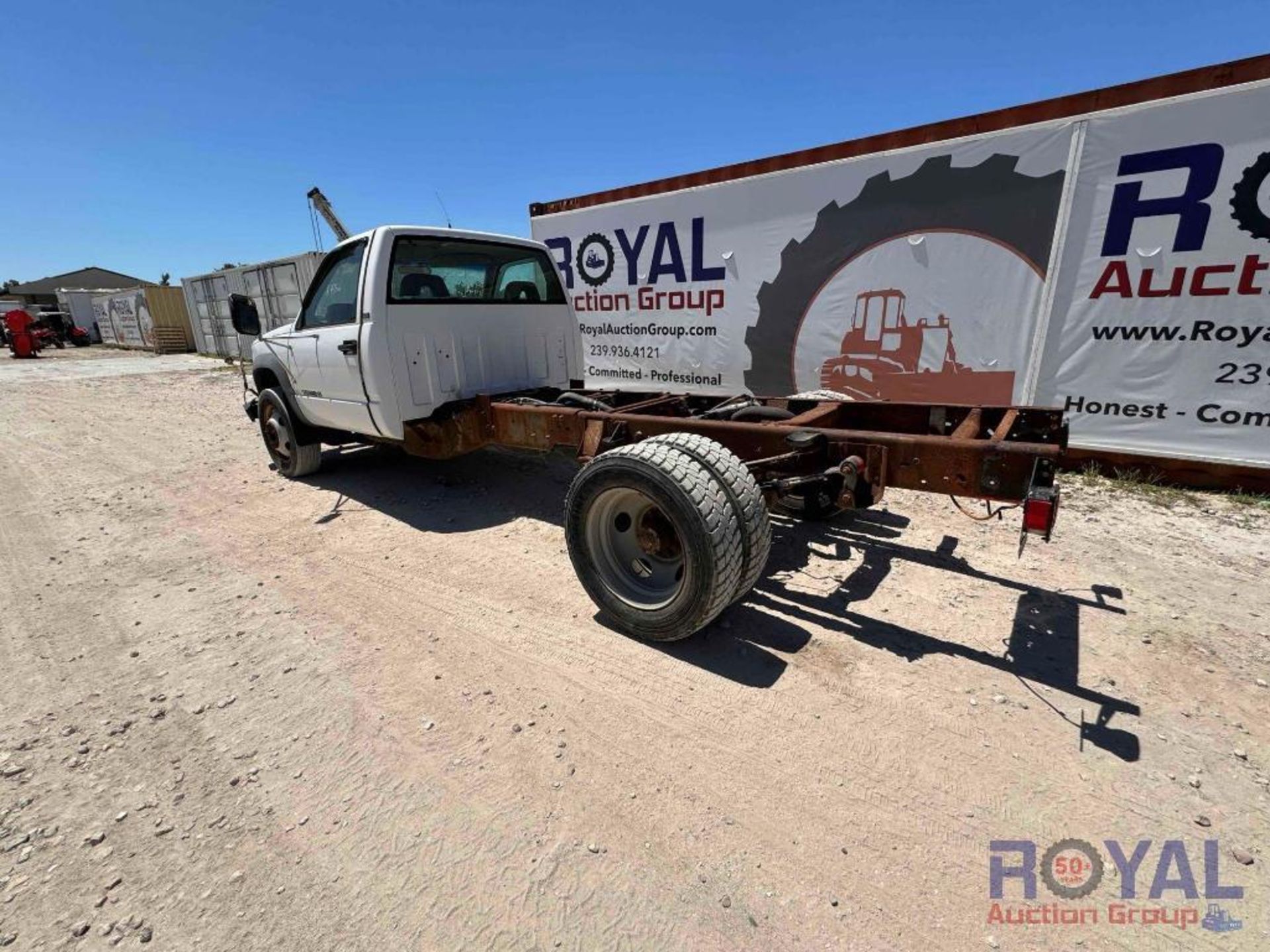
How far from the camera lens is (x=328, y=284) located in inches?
202

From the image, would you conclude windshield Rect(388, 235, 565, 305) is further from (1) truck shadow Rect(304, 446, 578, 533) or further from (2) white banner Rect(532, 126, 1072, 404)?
(2) white banner Rect(532, 126, 1072, 404)

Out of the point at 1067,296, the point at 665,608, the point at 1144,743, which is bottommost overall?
the point at 1144,743

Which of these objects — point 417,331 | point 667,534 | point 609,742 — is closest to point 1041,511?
point 667,534

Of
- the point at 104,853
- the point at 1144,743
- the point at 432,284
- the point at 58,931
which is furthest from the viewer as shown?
the point at 432,284

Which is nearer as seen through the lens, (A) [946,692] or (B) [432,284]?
(A) [946,692]

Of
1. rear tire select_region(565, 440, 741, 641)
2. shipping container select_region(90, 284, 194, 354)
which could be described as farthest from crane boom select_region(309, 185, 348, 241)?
rear tire select_region(565, 440, 741, 641)

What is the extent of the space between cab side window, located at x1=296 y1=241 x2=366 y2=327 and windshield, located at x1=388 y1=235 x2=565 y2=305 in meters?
0.35

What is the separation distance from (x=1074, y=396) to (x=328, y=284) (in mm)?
7210

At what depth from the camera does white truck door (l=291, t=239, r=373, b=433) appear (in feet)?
15.1

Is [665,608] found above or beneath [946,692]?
above

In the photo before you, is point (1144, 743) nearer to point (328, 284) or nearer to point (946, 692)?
point (946, 692)

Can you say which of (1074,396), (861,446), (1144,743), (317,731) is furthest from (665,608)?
(1074,396)

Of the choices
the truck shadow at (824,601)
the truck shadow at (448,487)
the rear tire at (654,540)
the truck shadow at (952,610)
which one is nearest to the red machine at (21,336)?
the truck shadow at (448,487)

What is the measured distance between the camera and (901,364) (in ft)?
22.1
